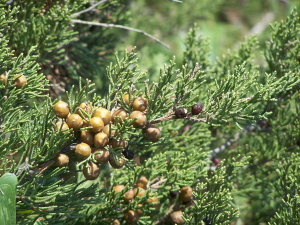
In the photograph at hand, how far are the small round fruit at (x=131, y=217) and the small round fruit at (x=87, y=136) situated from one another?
37cm

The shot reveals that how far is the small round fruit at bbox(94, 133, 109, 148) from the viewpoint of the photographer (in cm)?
89

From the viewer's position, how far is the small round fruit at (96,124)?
89cm

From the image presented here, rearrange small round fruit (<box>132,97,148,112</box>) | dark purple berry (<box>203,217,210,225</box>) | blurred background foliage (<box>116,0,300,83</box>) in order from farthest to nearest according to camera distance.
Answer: blurred background foliage (<box>116,0,300,83</box>) < dark purple berry (<box>203,217,210,225</box>) < small round fruit (<box>132,97,148,112</box>)

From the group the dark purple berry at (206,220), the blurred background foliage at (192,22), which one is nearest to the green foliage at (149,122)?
the dark purple berry at (206,220)

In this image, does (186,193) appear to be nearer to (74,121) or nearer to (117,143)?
(117,143)

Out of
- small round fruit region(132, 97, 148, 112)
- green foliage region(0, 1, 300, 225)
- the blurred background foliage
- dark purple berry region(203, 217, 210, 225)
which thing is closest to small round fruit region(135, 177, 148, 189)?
green foliage region(0, 1, 300, 225)

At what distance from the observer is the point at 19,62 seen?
1.00 meters

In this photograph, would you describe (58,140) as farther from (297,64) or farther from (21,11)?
→ (297,64)

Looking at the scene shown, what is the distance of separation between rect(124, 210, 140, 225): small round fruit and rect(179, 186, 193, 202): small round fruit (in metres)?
0.23

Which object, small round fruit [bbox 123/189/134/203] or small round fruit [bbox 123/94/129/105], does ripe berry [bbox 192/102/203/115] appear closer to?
small round fruit [bbox 123/94/129/105]

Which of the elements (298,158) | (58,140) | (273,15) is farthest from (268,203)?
(273,15)

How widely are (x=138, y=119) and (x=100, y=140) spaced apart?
133mm

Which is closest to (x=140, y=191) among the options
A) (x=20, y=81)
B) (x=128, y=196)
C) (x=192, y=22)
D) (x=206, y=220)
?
(x=128, y=196)

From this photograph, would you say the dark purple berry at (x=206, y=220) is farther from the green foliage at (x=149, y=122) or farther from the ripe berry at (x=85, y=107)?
the ripe berry at (x=85, y=107)
